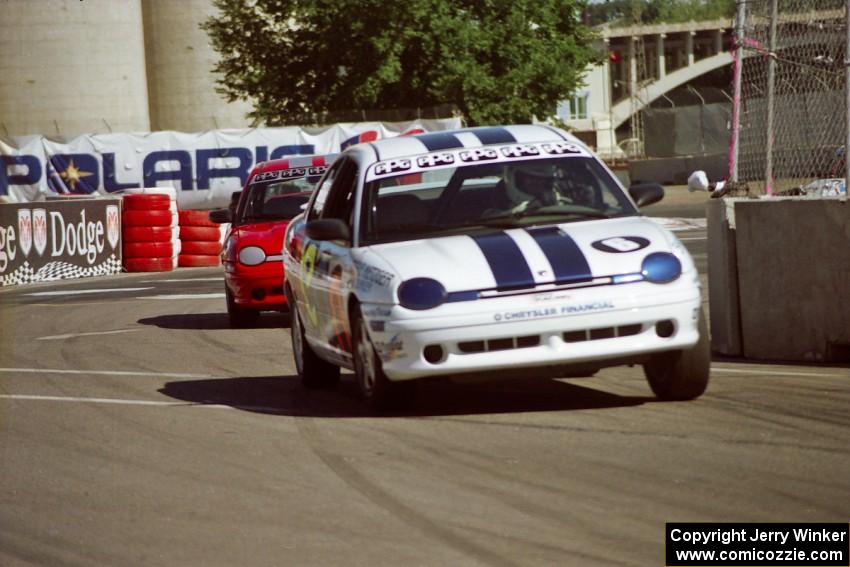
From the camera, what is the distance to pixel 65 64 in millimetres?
48562

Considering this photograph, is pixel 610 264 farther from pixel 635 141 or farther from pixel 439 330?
pixel 635 141

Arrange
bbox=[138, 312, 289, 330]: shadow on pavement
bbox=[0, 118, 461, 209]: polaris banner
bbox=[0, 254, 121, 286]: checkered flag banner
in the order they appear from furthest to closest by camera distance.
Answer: bbox=[0, 118, 461, 209]: polaris banner, bbox=[0, 254, 121, 286]: checkered flag banner, bbox=[138, 312, 289, 330]: shadow on pavement

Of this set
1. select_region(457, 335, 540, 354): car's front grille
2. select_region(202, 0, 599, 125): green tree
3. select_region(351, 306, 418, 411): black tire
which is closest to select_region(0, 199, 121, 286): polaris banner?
select_region(202, 0, 599, 125): green tree

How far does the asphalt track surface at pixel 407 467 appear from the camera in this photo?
5.56 meters

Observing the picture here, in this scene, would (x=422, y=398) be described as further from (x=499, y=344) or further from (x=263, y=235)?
(x=263, y=235)

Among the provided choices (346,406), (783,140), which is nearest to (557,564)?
(346,406)

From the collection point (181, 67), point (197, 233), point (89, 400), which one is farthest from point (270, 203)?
point (181, 67)

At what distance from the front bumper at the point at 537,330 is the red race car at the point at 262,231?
6.88m

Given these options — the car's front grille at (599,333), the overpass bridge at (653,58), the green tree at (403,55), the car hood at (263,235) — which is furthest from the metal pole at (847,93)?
the overpass bridge at (653,58)

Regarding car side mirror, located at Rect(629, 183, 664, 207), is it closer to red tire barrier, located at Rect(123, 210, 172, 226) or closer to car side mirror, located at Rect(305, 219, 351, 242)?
car side mirror, located at Rect(305, 219, 351, 242)

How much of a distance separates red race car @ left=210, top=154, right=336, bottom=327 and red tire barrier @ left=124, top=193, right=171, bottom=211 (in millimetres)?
11316

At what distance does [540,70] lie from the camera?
1650 inches

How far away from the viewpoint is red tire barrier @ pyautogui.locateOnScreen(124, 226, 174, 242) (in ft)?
89.8

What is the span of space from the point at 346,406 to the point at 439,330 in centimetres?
144
